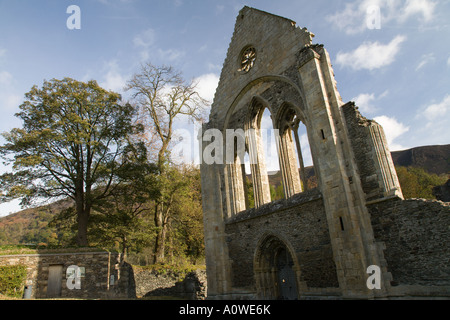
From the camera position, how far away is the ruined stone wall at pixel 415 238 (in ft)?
21.8

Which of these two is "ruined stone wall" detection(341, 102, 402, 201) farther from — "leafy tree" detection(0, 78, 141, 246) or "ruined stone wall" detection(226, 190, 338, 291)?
"leafy tree" detection(0, 78, 141, 246)

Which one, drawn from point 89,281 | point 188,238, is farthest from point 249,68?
point 188,238

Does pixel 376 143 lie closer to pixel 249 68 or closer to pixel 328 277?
pixel 328 277

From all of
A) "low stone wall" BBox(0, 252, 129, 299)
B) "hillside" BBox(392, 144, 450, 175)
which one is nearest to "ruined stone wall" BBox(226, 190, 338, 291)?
"low stone wall" BBox(0, 252, 129, 299)

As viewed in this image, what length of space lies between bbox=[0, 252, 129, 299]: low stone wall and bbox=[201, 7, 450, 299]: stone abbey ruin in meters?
6.83

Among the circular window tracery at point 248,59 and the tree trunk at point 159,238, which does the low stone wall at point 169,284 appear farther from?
the circular window tracery at point 248,59

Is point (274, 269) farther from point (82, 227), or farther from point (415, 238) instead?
point (82, 227)

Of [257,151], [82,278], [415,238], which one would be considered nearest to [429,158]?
[257,151]

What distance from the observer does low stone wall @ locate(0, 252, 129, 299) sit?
1470 centimetres

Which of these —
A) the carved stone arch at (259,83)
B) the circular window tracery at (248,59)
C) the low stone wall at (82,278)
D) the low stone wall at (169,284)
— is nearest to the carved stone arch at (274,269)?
the carved stone arch at (259,83)

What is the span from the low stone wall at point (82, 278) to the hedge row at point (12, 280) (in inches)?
28.1

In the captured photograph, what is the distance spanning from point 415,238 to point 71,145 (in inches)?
704

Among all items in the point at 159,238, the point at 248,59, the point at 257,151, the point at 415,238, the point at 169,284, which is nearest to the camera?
the point at 415,238

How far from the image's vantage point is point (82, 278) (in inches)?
606
